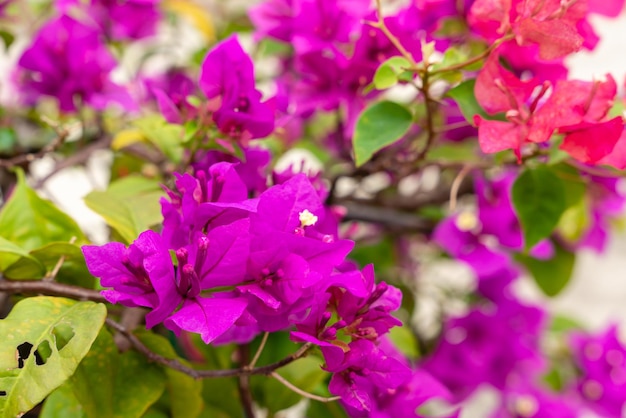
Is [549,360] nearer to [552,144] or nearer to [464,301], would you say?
[464,301]

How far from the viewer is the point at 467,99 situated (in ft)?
1.66

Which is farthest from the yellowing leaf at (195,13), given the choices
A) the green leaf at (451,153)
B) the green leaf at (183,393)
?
the green leaf at (183,393)

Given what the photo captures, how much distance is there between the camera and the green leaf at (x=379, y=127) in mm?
510

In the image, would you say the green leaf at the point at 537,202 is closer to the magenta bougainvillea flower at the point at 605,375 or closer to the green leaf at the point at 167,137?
the green leaf at the point at 167,137

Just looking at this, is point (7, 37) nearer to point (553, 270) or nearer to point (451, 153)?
point (451, 153)

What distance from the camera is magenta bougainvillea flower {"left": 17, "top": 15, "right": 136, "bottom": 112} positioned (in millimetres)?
646

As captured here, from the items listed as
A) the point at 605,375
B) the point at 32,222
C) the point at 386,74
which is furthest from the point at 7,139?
the point at 605,375

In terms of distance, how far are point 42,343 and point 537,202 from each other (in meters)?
0.41

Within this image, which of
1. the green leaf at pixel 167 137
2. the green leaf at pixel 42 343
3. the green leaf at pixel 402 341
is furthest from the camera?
the green leaf at pixel 402 341

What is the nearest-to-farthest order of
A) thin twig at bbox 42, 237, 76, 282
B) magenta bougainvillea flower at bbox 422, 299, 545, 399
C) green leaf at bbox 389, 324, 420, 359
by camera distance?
thin twig at bbox 42, 237, 76, 282 → green leaf at bbox 389, 324, 420, 359 → magenta bougainvillea flower at bbox 422, 299, 545, 399

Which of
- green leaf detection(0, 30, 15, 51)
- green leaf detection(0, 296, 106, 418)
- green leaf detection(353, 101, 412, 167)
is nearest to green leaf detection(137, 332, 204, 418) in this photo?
green leaf detection(0, 296, 106, 418)

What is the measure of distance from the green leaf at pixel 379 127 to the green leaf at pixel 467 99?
0.14 feet

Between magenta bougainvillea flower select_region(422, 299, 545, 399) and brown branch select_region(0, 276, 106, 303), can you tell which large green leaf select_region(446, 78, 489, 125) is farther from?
magenta bougainvillea flower select_region(422, 299, 545, 399)

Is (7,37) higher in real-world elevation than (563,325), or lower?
higher
